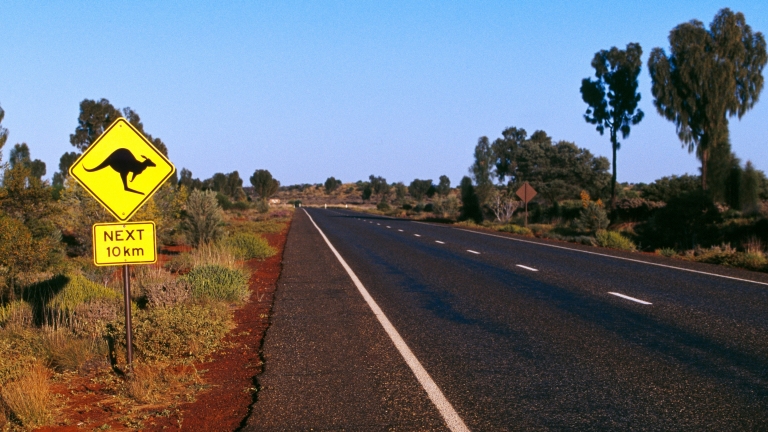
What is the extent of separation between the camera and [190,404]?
6367 millimetres

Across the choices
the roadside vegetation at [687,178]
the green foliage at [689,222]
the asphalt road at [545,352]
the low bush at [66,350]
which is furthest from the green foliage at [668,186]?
the low bush at [66,350]

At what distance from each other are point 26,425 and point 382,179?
544 ft

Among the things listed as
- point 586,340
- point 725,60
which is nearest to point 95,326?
point 586,340

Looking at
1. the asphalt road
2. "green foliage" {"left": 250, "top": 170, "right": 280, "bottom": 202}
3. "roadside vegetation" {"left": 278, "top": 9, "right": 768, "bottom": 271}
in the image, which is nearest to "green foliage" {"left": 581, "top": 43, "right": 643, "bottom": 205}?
"roadside vegetation" {"left": 278, "top": 9, "right": 768, "bottom": 271}

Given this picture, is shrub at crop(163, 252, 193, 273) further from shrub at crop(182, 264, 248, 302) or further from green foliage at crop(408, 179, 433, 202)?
green foliage at crop(408, 179, 433, 202)

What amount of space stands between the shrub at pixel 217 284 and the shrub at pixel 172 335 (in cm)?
255

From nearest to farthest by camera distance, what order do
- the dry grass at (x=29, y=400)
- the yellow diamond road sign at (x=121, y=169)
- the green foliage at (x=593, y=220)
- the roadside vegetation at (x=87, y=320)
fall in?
the dry grass at (x=29, y=400) → the roadside vegetation at (x=87, y=320) → the yellow diamond road sign at (x=121, y=169) → the green foliage at (x=593, y=220)

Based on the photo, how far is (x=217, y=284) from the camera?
1251 cm

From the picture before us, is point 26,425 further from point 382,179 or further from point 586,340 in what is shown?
point 382,179

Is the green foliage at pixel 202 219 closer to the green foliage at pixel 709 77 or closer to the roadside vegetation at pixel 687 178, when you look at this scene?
the roadside vegetation at pixel 687 178

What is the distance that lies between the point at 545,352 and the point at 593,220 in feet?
110

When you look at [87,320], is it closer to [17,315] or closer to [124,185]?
[17,315]

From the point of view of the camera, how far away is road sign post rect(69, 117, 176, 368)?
23.8ft

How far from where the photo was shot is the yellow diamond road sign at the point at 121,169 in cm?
740
